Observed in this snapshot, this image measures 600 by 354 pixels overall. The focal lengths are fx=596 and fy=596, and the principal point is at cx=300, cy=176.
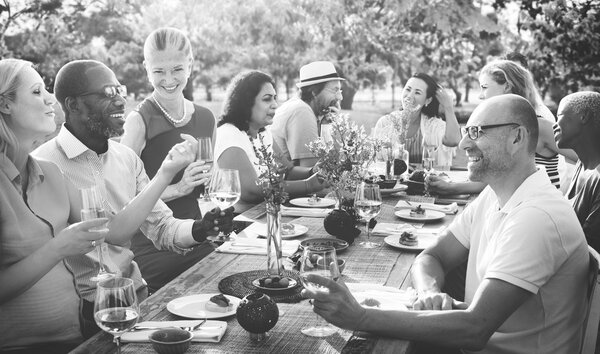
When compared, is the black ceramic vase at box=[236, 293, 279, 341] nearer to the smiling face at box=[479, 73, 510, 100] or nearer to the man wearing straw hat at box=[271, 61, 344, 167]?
the man wearing straw hat at box=[271, 61, 344, 167]

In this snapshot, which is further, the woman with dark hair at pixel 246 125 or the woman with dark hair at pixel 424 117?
the woman with dark hair at pixel 424 117

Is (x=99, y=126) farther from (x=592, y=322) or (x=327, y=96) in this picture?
(x=327, y=96)

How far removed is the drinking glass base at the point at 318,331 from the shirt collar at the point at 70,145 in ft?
5.01

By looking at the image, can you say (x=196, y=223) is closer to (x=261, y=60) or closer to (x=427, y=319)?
(x=427, y=319)

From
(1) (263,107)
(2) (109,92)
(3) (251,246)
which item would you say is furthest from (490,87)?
(2) (109,92)

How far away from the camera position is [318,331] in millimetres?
1864

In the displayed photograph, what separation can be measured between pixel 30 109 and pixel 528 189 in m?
1.92

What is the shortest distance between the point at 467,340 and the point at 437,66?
10928 millimetres

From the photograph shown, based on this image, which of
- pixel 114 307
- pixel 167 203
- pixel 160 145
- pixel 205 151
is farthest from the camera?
pixel 160 145

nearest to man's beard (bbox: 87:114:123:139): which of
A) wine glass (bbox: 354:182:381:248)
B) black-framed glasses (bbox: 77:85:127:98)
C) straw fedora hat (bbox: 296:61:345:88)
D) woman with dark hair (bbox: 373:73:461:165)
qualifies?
black-framed glasses (bbox: 77:85:127:98)

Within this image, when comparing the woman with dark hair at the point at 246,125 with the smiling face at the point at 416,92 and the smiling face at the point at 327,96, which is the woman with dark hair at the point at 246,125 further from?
the smiling face at the point at 416,92

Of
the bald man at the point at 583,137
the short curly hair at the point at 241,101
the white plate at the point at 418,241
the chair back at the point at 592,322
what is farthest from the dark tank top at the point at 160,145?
the chair back at the point at 592,322

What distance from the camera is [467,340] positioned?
187cm

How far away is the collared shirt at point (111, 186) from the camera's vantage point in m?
2.71
